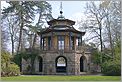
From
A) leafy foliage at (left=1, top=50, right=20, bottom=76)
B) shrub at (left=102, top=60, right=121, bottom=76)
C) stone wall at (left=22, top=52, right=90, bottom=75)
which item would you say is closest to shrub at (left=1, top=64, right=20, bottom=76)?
leafy foliage at (left=1, top=50, right=20, bottom=76)

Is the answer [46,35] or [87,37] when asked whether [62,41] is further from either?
[87,37]

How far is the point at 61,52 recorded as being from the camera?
3219 cm

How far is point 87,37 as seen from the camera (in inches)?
1474

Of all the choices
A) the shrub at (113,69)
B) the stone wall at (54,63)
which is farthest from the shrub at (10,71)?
the shrub at (113,69)

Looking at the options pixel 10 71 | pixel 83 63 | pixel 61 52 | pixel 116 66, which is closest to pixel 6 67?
pixel 10 71

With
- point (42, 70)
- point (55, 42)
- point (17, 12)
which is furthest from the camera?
point (17, 12)

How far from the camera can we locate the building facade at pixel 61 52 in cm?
3186

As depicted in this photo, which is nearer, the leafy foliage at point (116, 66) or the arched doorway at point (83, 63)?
the leafy foliage at point (116, 66)

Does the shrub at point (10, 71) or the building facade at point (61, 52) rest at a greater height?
the building facade at point (61, 52)

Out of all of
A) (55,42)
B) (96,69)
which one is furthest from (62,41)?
(96,69)

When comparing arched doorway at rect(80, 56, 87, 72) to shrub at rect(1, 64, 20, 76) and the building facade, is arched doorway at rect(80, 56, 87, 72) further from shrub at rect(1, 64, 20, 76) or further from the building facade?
shrub at rect(1, 64, 20, 76)

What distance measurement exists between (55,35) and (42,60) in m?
3.79

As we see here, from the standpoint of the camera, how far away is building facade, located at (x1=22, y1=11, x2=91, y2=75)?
3186 cm

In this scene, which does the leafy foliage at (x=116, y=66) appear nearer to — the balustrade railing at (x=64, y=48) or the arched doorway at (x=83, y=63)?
the arched doorway at (x=83, y=63)
